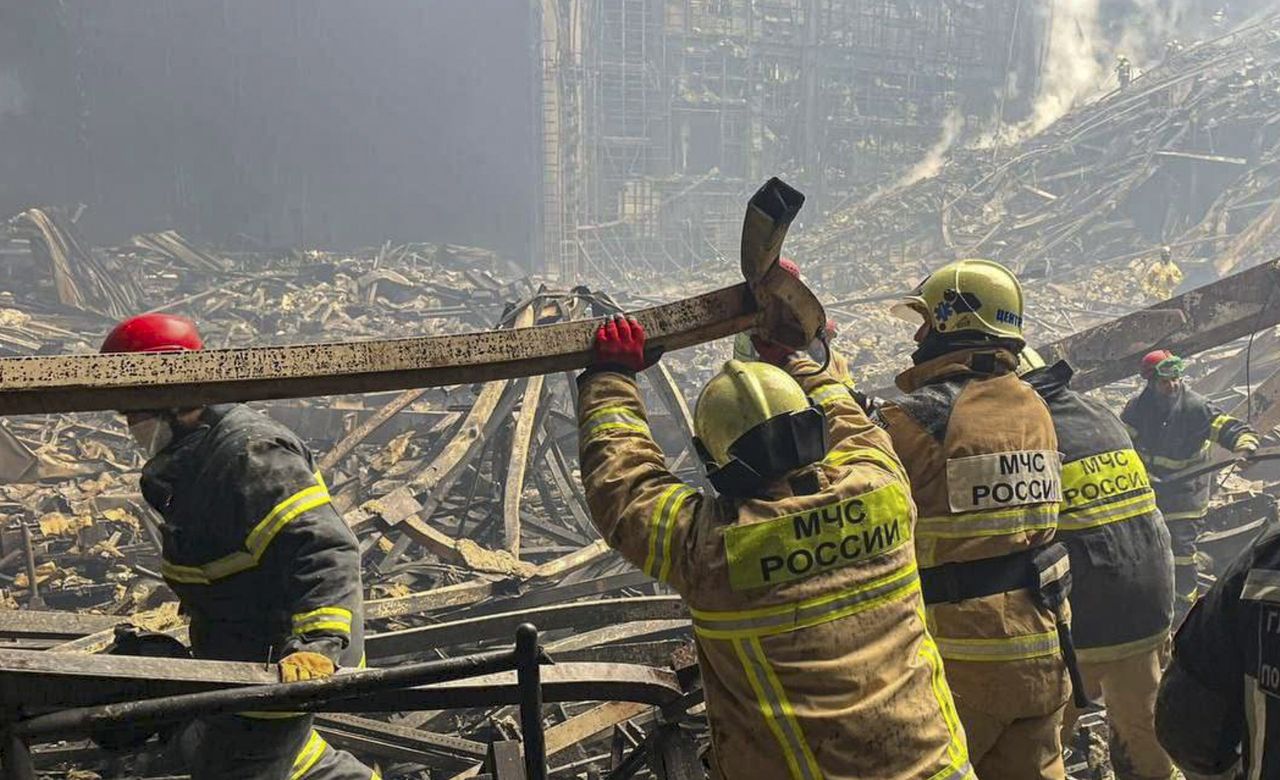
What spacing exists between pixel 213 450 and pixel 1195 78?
34020 mm

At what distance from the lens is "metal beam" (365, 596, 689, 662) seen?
386 centimetres

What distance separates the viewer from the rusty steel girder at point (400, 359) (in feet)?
5.62

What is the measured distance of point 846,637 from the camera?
1.88m

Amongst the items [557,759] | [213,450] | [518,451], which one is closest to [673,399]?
[518,451]

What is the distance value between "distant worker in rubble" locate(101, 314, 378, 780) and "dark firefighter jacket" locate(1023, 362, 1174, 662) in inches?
105

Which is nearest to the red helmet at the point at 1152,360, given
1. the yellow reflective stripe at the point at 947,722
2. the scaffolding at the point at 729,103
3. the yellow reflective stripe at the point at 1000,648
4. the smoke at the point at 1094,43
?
the yellow reflective stripe at the point at 1000,648

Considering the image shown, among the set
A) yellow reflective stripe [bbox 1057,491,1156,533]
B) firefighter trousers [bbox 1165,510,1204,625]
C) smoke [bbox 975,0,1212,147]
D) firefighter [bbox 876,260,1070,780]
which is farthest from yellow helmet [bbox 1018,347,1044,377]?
smoke [bbox 975,0,1212,147]

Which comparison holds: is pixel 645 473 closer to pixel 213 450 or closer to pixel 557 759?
pixel 213 450

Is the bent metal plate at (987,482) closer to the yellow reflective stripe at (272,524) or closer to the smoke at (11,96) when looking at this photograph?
the yellow reflective stripe at (272,524)

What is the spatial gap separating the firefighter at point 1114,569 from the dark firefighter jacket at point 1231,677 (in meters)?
1.50

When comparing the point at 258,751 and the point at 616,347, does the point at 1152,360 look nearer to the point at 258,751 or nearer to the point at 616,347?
the point at 616,347

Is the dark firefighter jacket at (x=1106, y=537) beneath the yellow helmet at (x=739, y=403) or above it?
beneath

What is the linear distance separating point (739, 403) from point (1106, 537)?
2.14 m

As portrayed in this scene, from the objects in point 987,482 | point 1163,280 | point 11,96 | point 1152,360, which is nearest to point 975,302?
point 987,482
